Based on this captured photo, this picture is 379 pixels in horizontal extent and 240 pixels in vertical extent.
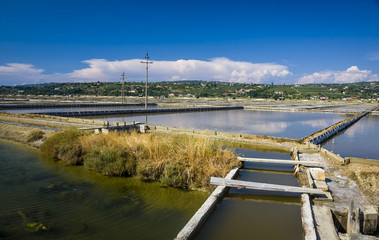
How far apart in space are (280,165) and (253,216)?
501 cm

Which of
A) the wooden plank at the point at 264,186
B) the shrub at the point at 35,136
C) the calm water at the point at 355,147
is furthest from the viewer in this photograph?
the shrub at the point at 35,136

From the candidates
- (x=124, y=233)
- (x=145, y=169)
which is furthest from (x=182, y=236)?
(x=145, y=169)

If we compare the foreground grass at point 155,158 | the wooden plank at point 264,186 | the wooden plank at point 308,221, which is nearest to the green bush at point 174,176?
the foreground grass at point 155,158

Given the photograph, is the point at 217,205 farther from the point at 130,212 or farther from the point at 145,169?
the point at 145,169

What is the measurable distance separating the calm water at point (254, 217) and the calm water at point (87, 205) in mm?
787

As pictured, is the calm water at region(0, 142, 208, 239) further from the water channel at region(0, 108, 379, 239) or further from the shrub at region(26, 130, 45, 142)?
the shrub at region(26, 130, 45, 142)

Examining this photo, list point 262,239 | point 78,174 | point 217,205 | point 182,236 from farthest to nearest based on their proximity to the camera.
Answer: point 78,174, point 217,205, point 262,239, point 182,236

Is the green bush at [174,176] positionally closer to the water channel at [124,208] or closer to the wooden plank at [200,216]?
the water channel at [124,208]

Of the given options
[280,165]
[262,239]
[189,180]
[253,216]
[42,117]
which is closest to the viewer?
[262,239]

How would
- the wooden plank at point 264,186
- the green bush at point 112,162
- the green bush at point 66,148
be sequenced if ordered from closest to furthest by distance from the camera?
the wooden plank at point 264,186 → the green bush at point 112,162 → the green bush at point 66,148

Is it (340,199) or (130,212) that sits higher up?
(340,199)

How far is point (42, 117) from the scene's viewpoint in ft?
80.2

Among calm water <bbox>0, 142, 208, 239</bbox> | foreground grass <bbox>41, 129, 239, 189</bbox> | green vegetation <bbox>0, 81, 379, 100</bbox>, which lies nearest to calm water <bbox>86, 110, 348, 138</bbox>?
foreground grass <bbox>41, 129, 239, 189</bbox>

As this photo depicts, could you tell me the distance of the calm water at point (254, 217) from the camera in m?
5.35
